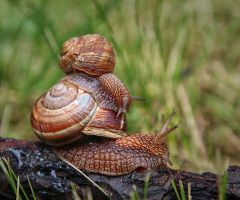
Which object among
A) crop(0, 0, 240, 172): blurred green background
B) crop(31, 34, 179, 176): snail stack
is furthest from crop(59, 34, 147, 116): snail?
crop(0, 0, 240, 172): blurred green background

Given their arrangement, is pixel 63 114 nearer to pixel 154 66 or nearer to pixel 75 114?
pixel 75 114

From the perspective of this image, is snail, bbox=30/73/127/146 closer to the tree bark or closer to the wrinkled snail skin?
the wrinkled snail skin

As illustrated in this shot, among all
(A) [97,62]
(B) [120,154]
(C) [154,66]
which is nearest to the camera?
(B) [120,154]

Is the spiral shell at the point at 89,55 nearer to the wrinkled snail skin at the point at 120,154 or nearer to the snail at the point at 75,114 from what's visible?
the snail at the point at 75,114

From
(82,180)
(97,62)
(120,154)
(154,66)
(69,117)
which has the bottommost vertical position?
(82,180)

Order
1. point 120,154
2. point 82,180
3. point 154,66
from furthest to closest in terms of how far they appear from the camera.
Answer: point 154,66
point 120,154
point 82,180

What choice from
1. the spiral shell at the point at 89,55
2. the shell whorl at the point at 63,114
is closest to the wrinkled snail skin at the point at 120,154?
the shell whorl at the point at 63,114

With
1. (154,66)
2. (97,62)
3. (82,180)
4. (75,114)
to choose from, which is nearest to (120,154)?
(82,180)
